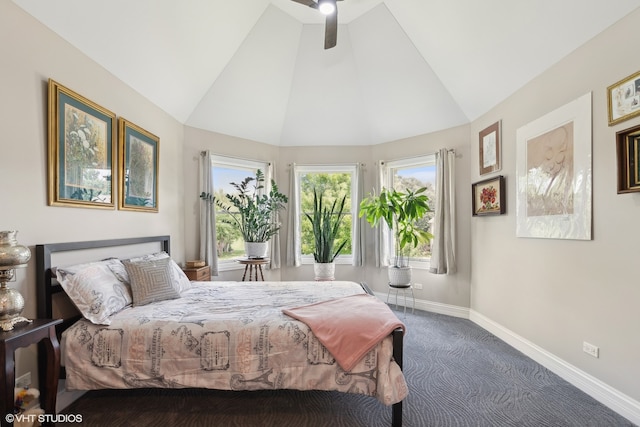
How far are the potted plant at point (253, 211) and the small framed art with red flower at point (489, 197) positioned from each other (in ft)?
8.74

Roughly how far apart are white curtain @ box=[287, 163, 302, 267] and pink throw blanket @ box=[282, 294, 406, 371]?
2713mm

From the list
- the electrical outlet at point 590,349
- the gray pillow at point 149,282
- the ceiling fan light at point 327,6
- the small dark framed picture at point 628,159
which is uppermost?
the ceiling fan light at point 327,6

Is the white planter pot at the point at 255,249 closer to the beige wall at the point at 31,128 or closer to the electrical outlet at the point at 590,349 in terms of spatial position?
the beige wall at the point at 31,128

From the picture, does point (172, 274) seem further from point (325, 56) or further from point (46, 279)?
point (325, 56)

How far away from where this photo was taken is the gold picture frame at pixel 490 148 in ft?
11.6

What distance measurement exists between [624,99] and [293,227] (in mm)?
4029

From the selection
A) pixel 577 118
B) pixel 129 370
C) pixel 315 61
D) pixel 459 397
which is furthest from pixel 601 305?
pixel 315 61

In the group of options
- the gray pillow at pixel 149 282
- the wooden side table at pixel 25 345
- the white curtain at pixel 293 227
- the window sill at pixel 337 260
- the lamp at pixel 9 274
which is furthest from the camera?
the window sill at pixel 337 260

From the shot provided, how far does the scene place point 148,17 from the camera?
2645mm

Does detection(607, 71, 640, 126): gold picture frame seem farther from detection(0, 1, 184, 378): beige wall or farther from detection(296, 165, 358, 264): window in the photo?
detection(0, 1, 184, 378): beige wall

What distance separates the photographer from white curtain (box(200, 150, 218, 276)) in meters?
4.17

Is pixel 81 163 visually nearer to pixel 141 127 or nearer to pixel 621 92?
pixel 141 127

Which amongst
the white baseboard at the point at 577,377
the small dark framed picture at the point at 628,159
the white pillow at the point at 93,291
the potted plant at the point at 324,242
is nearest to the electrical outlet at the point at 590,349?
the white baseboard at the point at 577,377

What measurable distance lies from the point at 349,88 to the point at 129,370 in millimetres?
4188
